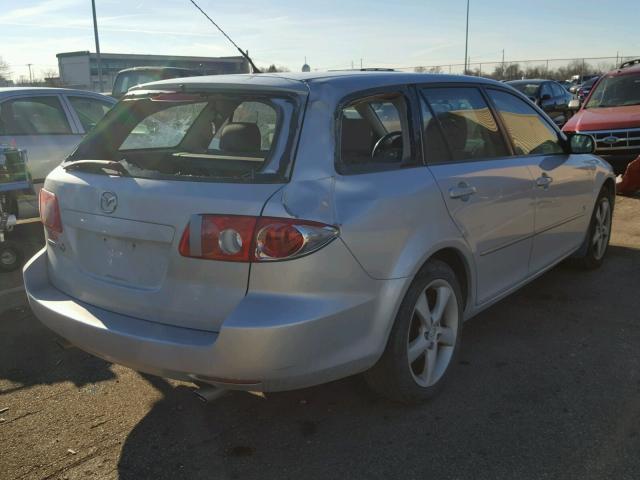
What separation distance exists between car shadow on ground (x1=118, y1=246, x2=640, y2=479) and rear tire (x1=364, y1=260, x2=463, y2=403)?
14cm

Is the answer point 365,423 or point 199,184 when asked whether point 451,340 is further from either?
point 199,184

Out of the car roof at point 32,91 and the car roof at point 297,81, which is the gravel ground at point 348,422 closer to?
the car roof at point 297,81

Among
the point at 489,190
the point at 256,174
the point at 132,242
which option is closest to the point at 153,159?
the point at 132,242

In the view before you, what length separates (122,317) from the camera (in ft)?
9.34

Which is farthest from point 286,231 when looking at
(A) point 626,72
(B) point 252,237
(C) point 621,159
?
(A) point 626,72

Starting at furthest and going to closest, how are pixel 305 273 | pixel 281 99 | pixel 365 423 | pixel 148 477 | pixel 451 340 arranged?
pixel 451 340 → pixel 365 423 → pixel 281 99 → pixel 148 477 → pixel 305 273

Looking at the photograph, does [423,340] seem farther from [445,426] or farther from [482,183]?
[482,183]

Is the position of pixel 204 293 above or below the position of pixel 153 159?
below

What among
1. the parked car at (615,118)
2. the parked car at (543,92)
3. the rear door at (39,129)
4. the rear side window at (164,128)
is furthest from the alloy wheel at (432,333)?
the parked car at (543,92)

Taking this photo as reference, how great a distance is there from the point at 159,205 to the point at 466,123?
6.69ft

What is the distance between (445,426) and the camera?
10.1 ft

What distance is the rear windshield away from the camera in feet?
9.22

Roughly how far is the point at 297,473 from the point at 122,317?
1.03 metres

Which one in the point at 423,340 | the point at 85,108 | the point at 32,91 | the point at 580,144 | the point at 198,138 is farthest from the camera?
the point at 85,108
